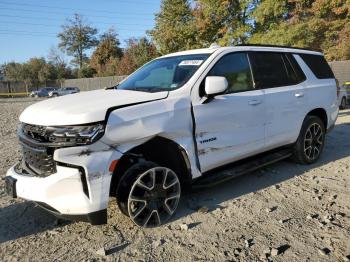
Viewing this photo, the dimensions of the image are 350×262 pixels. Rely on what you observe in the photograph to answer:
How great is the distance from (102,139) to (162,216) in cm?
121

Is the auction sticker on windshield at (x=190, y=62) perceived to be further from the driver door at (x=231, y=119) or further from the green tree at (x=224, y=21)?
the green tree at (x=224, y=21)

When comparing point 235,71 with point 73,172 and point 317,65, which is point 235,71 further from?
point 73,172

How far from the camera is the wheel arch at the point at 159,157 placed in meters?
3.89

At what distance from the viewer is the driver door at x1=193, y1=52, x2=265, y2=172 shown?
14.1ft

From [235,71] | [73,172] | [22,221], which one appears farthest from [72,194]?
[235,71]

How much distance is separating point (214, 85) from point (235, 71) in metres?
0.79

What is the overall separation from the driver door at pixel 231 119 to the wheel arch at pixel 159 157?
0.23 m

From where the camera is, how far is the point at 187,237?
376 cm

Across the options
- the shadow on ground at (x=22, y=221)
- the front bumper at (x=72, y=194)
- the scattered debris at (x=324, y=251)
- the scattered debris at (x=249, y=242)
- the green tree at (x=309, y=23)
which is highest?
the green tree at (x=309, y=23)

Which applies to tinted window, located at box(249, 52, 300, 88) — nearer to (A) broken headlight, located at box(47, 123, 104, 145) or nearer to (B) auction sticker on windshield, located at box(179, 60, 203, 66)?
(B) auction sticker on windshield, located at box(179, 60, 203, 66)

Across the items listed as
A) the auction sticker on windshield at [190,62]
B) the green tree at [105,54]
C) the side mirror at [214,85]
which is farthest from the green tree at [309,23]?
the green tree at [105,54]

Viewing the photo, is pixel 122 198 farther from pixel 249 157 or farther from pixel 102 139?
pixel 249 157

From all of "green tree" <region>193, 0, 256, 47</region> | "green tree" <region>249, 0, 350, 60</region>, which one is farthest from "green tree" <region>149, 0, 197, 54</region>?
"green tree" <region>249, 0, 350, 60</region>

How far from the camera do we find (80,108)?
356cm
